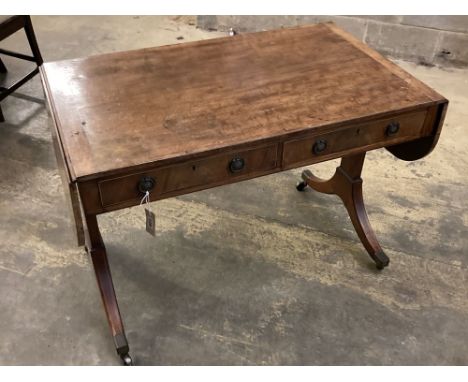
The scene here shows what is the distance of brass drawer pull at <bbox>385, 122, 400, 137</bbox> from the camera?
1407 mm

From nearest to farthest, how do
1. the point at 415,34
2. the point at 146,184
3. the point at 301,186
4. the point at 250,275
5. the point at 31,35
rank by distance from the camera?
the point at 146,184
the point at 250,275
the point at 301,186
the point at 31,35
the point at 415,34

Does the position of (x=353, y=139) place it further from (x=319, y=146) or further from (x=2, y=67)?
(x=2, y=67)

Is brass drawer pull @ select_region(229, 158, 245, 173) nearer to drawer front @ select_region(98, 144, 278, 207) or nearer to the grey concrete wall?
drawer front @ select_region(98, 144, 278, 207)

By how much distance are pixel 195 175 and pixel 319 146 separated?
14.3 inches

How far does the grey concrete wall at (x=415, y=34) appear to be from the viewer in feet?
10.4

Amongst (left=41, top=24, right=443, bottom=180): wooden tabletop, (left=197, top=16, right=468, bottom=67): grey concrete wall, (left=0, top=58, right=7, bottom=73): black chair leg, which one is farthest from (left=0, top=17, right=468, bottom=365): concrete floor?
(left=197, top=16, right=468, bottom=67): grey concrete wall

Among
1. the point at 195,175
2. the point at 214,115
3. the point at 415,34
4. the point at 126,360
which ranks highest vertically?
the point at 214,115

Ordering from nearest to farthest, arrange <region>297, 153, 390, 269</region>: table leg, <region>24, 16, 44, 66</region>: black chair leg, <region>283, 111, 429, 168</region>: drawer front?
<region>283, 111, 429, 168</region>: drawer front < <region>297, 153, 390, 269</region>: table leg < <region>24, 16, 44, 66</region>: black chair leg

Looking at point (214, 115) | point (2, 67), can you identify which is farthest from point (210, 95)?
point (2, 67)

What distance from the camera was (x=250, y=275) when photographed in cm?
183

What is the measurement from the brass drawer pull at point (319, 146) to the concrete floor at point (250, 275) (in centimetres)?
63

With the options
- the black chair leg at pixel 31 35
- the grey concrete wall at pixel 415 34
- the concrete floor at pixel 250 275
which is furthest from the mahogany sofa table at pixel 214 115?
the grey concrete wall at pixel 415 34

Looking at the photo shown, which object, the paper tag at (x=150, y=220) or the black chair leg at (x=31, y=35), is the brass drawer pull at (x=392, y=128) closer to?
the paper tag at (x=150, y=220)

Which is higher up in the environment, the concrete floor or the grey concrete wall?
the grey concrete wall
